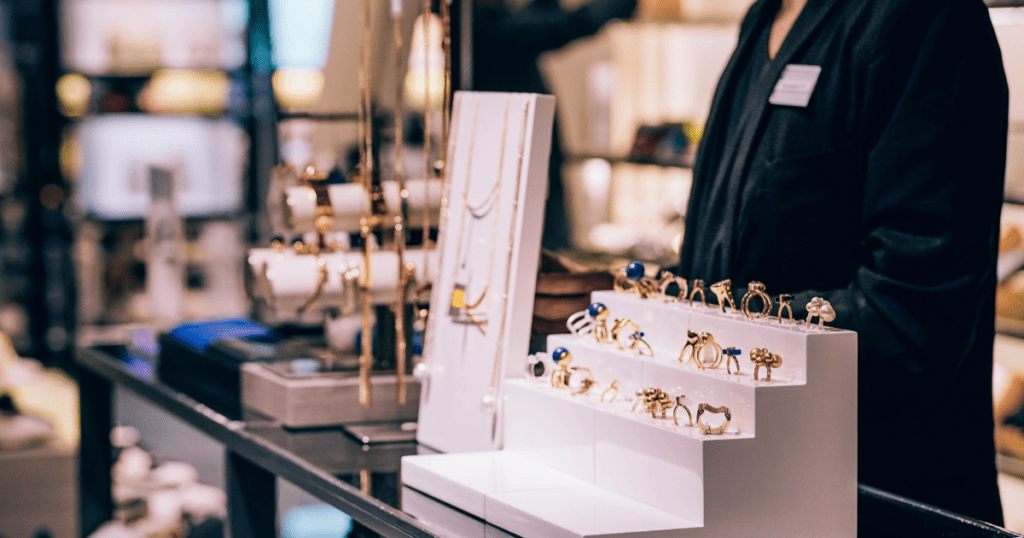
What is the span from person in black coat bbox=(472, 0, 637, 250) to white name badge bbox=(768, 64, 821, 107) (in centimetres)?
275

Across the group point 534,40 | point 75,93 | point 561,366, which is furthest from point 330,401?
point 75,93

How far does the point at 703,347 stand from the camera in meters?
1.04

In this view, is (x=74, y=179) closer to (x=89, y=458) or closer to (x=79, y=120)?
(x=79, y=120)

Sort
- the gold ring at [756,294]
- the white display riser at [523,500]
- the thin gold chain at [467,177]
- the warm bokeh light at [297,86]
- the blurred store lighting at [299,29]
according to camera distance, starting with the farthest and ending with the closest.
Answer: the warm bokeh light at [297,86] → the blurred store lighting at [299,29] → the thin gold chain at [467,177] → the gold ring at [756,294] → the white display riser at [523,500]

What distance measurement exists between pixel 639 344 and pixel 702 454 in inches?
8.3

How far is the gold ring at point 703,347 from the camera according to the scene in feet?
3.40

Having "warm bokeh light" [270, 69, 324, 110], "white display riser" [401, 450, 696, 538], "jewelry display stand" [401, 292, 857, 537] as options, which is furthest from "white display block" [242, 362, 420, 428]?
"warm bokeh light" [270, 69, 324, 110]

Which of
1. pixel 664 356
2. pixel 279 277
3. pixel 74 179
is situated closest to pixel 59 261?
pixel 74 179

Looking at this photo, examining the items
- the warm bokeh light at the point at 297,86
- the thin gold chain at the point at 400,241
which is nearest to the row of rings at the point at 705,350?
the thin gold chain at the point at 400,241

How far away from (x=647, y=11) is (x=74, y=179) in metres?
2.73

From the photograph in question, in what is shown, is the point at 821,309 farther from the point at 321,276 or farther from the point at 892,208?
the point at 321,276

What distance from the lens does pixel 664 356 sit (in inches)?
44.2

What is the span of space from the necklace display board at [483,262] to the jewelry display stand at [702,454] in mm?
203

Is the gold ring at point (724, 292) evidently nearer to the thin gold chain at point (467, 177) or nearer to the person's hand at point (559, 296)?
Answer: the person's hand at point (559, 296)
